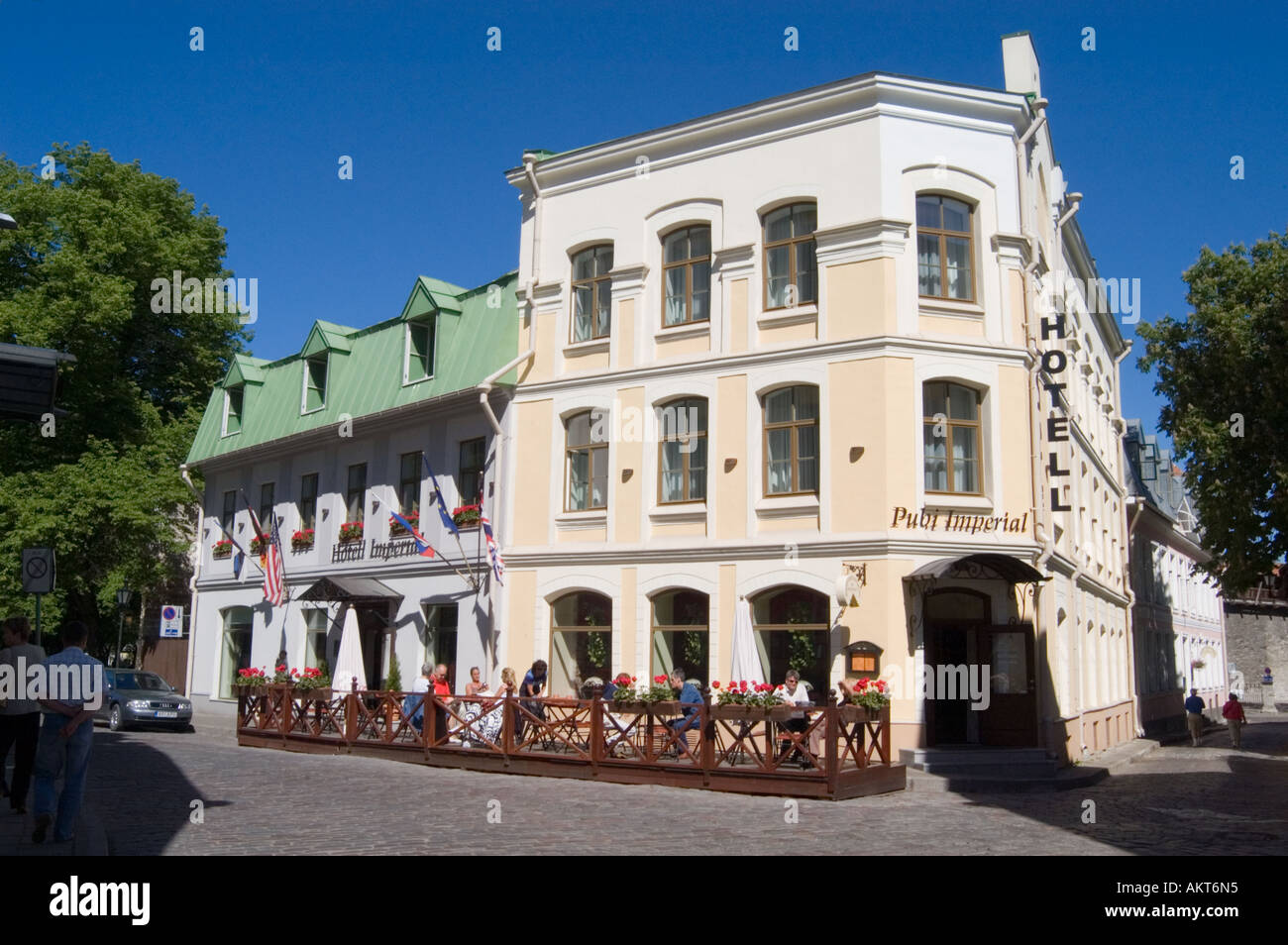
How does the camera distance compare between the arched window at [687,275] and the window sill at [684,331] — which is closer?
the window sill at [684,331]

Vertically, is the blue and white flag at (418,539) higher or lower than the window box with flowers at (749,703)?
higher

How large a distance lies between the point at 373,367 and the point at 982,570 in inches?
615

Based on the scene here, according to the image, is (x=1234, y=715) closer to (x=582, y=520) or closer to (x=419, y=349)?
(x=582, y=520)

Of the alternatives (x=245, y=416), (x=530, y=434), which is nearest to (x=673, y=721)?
(x=530, y=434)

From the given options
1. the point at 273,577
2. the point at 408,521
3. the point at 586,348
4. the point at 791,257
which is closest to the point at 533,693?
the point at 586,348

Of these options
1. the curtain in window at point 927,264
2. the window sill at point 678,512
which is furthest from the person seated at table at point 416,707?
the curtain in window at point 927,264

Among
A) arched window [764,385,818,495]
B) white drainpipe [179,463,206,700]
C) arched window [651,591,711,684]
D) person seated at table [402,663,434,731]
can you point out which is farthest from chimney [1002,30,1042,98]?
white drainpipe [179,463,206,700]

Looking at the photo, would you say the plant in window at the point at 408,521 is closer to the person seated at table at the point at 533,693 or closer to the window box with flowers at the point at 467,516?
the window box with flowers at the point at 467,516

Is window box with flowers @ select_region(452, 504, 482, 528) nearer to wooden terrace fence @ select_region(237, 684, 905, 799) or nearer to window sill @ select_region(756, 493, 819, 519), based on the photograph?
wooden terrace fence @ select_region(237, 684, 905, 799)

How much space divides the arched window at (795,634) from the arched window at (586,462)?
3996mm

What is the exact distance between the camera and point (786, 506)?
65.9 ft

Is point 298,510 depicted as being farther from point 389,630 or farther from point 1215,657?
point 1215,657

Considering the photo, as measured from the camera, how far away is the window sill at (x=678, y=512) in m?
21.1

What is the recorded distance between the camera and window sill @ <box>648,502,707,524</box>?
21109mm
